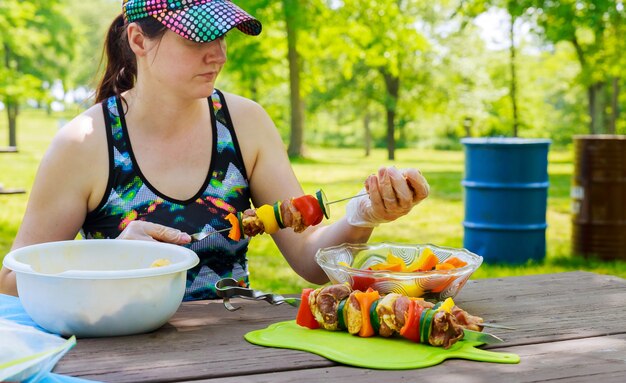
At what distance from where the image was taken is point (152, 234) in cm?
179

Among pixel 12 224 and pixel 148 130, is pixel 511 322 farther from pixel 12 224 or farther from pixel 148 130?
pixel 12 224

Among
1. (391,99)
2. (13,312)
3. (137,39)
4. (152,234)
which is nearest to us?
(13,312)

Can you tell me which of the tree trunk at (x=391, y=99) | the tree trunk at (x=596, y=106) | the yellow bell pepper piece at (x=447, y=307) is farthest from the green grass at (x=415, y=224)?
the tree trunk at (x=391, y=99)

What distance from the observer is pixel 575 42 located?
21031 mm

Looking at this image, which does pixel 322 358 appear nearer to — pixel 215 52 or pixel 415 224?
pixel 215 52

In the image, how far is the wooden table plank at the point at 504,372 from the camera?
1.25 m

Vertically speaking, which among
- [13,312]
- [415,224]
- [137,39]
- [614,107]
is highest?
[614,107]

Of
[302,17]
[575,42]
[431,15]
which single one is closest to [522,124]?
[431,15]

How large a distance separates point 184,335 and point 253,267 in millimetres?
4835

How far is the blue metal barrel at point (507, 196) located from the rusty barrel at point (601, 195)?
1.72 feet

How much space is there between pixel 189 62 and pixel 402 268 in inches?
31.5

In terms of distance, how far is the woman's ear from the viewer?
212 centimetres

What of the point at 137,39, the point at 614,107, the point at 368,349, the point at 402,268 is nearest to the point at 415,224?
the point at 137,39

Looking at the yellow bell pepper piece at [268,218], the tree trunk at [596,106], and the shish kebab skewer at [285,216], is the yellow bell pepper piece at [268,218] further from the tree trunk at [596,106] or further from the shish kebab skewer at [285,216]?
the tree trunk at [596,106]
